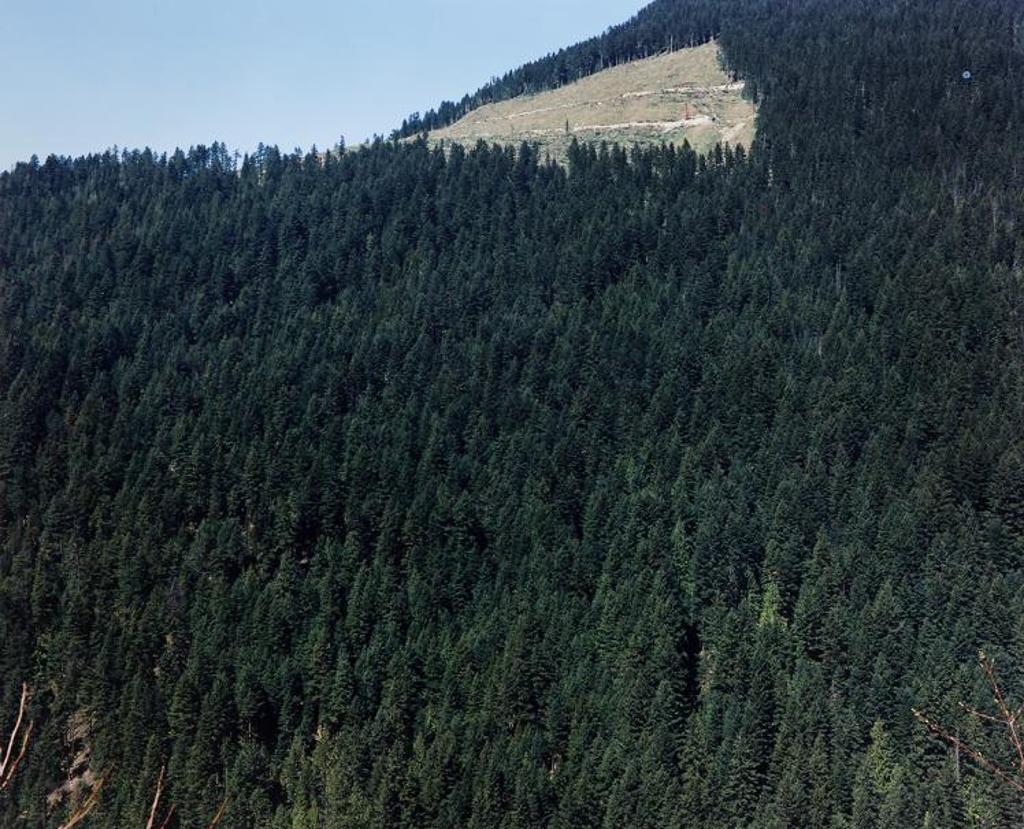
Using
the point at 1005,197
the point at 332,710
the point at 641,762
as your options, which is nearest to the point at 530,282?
the point at 1005,197

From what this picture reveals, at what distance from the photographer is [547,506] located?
12669 cm

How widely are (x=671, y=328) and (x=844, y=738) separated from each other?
74.5 meters

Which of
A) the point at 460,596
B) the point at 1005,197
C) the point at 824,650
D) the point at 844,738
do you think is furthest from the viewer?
Result: the point at 1005,197

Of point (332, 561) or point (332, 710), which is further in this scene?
point (332, 561)

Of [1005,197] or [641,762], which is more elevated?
[1005,197]

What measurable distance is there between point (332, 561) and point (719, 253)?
247 feet

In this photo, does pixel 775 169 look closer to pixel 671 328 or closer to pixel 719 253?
pixel 719 253

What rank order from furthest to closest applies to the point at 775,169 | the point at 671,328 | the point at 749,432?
1. the point at 775,169
2. the point at 671,328
3. the point at 749,432

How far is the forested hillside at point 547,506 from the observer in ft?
305

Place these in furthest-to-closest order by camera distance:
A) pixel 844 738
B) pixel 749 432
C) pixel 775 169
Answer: pixel 775 169 < pixel 749 432 < pixel 844 738

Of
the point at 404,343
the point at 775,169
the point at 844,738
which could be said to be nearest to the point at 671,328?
the point at 404,343

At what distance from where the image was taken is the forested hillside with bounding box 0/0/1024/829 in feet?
305

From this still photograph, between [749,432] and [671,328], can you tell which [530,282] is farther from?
[749,432]

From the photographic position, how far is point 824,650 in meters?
99.6
